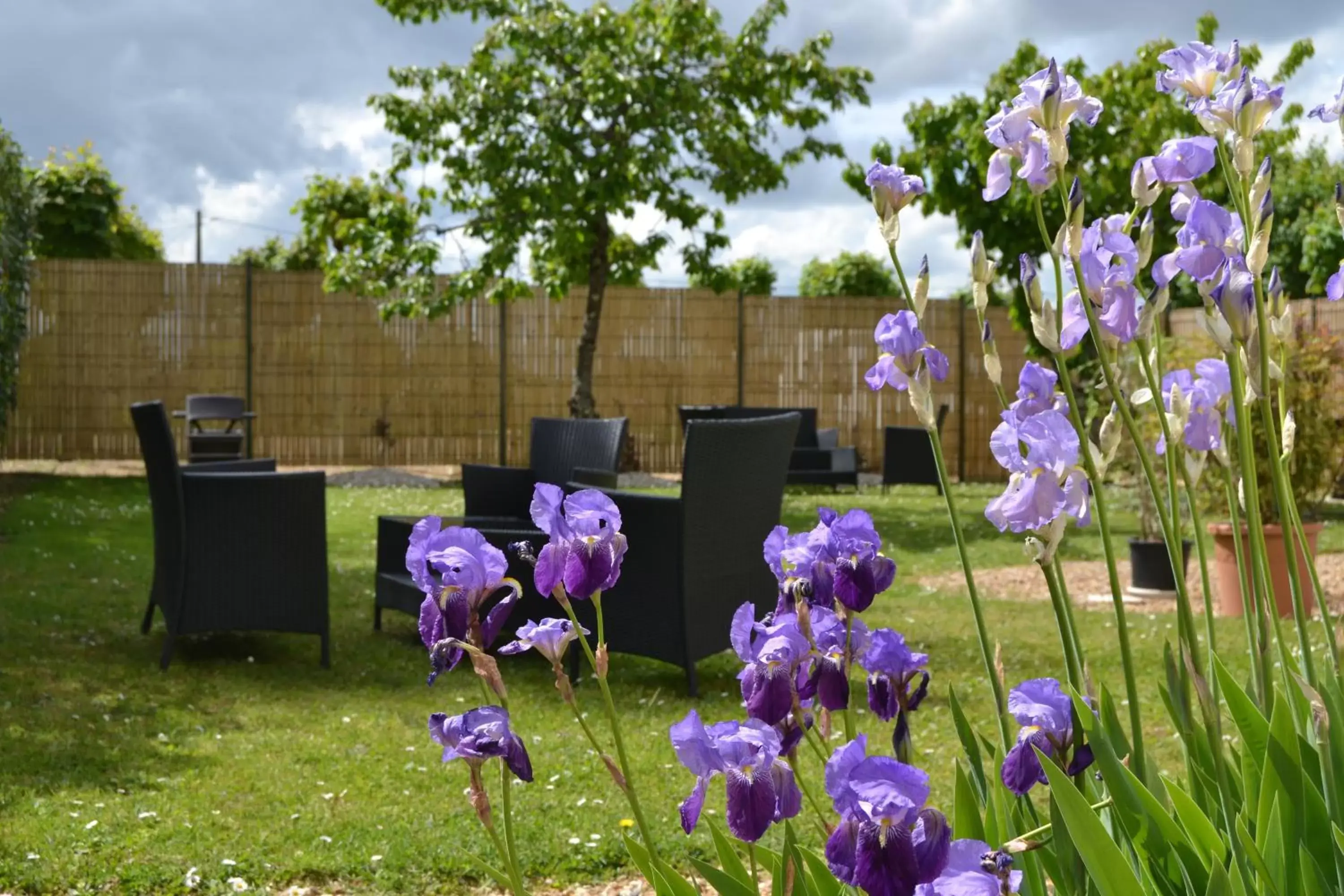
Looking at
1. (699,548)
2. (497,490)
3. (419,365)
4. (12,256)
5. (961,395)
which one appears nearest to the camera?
(699,548)

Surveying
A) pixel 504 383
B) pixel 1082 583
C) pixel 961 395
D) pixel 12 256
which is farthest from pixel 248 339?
pixel 1082 583

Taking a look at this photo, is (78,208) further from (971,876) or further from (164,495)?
(971,876)

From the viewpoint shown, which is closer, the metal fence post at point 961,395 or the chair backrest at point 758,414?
the chair backrest at point 758,414

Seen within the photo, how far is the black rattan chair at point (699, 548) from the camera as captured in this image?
159 inches

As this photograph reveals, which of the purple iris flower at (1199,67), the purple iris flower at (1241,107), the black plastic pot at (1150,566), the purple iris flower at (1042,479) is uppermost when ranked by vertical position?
the purple iris flower at (1199,67)

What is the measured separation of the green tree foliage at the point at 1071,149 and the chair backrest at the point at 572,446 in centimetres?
563

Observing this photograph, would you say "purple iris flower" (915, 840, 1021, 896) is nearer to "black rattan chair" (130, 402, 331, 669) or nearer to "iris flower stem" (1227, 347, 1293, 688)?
"iris flower stem" (1227, 347, 1293, 688)

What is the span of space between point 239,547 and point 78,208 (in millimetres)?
13963

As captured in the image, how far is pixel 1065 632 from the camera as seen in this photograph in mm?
1206

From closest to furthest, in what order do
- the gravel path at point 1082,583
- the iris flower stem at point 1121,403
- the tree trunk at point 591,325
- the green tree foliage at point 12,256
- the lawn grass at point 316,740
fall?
1. the iris flower stem at point 1121,403
2. the lawn grass at point 316,740
3. the gravel path at point 1082,583
4. the green tree foliage at point 12,256
5. the tree trunk at point 591,325

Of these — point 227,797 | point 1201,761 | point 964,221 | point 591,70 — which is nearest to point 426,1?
point 591,70

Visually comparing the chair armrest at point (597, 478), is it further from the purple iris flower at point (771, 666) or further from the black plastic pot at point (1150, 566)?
the purple iris flower at point (771, 666)

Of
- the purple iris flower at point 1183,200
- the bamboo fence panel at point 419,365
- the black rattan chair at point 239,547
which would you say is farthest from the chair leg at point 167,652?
the bamboo fence panel at point 419,365

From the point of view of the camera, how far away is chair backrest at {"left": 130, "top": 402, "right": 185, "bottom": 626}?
14.2 feet
